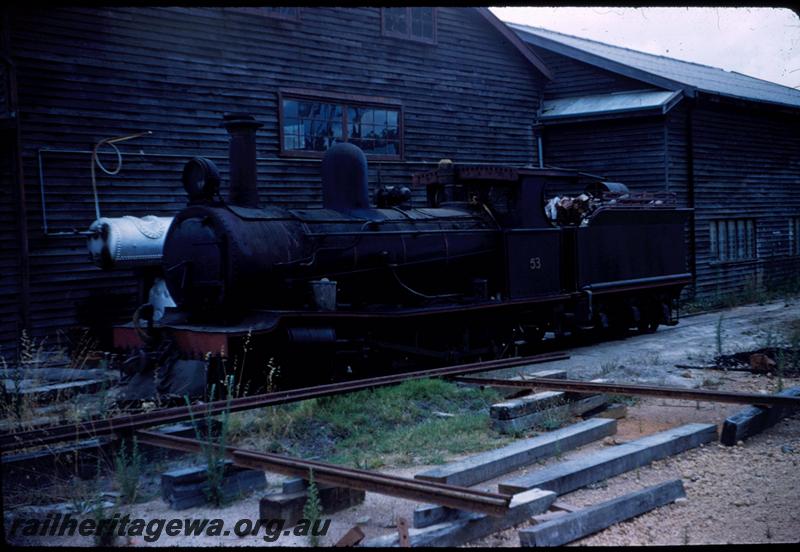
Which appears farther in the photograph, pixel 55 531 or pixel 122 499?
pixel 122 499

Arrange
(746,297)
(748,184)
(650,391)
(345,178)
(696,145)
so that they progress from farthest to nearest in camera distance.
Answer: (748,184) < (746,297) < (696,145) < (345,178) < (650,391)

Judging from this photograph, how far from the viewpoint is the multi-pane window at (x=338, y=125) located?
46.0ft

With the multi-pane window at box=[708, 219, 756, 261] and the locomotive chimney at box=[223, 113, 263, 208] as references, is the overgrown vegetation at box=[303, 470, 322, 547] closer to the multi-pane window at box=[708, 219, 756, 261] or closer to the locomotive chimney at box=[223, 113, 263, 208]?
the locomotive chimney at box=[223, 113, 263, 208]

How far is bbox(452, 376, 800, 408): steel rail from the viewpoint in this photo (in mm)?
6480

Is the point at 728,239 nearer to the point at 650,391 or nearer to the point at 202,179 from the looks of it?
the point at 650,391

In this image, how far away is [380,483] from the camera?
412 cm

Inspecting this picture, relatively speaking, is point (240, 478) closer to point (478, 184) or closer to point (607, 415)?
point (607, 415)

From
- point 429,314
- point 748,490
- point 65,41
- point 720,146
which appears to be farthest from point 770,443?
point 720,146

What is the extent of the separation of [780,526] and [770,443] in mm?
1902

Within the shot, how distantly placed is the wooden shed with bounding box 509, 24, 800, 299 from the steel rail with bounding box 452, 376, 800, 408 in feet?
35.8

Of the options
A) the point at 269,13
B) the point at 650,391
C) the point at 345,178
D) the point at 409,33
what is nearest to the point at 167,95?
the point at 269,13

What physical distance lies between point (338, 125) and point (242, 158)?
6133mm

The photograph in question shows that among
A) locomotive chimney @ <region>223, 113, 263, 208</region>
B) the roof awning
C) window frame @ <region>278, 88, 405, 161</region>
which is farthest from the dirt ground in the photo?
the roof awning

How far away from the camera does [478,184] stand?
1142cm
